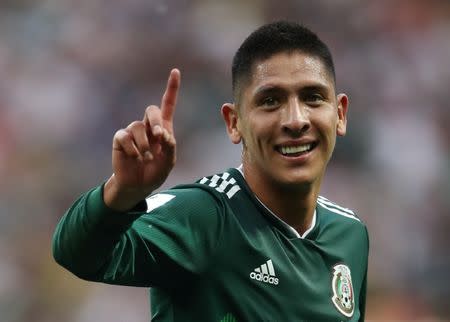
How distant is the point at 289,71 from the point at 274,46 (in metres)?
0.14

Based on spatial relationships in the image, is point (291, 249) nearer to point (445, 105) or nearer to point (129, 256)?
point (129, 256)

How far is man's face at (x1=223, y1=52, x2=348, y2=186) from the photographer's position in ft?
9.31

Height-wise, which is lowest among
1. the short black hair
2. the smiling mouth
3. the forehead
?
the smiling mouth

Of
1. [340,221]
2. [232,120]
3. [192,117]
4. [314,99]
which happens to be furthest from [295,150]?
[192,117]

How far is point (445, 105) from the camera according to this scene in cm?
717

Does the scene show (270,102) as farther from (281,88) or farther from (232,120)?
(232,120)

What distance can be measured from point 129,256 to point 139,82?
4960 millimetres

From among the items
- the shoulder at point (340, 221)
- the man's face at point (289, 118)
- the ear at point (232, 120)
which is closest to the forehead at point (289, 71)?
the man's face at point (289, 118)

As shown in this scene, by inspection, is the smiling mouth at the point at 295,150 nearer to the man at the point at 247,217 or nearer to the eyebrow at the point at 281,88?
the man at the point at 247,217

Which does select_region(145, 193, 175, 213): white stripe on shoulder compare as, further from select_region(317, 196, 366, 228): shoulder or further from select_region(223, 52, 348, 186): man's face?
select_region(317, 196, 366, 228): shoulder

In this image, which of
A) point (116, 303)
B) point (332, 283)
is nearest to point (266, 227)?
point (332, 283)

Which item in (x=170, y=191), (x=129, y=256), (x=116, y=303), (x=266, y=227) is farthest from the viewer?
(x=116, y=303)

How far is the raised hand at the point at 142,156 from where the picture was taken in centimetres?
208

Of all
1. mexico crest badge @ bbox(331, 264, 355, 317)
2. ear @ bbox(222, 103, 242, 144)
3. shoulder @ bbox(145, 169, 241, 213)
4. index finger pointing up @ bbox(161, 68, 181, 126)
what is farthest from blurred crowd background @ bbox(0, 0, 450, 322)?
index finger pointing up @ bbox(161, 68, 181, 126)
